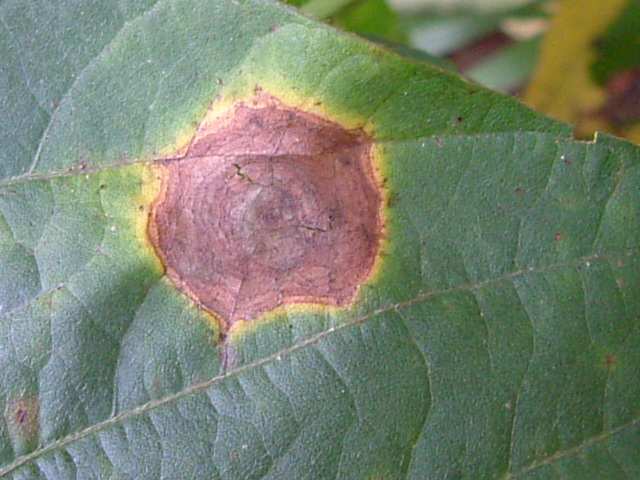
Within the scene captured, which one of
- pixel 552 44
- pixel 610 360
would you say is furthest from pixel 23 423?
pixel 552 44

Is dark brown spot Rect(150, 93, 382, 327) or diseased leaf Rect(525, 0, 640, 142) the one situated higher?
dark brown spot Rect(150, 93, 382, 327)

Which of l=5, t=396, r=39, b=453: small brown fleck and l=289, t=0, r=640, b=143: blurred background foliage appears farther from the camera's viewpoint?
l=289, t=0, r=640, b=143: blurred background foliage

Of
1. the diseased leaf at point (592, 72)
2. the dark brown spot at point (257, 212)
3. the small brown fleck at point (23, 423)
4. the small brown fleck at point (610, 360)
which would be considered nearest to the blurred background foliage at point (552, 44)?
the diseased leaf at point (592, 72)

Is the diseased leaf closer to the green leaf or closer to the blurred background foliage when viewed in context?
the blurred background foliage

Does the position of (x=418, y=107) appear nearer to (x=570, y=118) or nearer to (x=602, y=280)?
(x=602, y=280)

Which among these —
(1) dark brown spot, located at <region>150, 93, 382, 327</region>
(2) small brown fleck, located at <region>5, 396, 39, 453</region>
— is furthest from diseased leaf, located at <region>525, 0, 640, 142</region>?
(2) small brown fleck, located at <region>5, 396, 39, 453</region>

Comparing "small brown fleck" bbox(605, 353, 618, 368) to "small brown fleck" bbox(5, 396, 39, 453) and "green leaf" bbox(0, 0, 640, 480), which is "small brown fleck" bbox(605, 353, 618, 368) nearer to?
"green leaf" bbox(0, 0, 640, 480)

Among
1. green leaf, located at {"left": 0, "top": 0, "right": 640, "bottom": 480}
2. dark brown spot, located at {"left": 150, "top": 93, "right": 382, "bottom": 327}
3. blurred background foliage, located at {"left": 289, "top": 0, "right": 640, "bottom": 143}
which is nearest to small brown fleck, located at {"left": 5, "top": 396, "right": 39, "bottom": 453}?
green leaf, located at {"left": 0, "top": 0, "right": 640, "bottom": 480}
